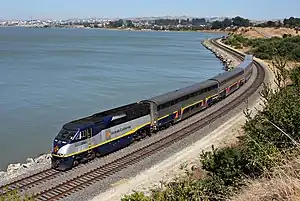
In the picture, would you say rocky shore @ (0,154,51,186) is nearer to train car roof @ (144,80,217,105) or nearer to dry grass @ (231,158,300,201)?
train car roof @ (144,80,217,105)

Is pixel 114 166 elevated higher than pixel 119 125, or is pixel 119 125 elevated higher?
pixel 119 125

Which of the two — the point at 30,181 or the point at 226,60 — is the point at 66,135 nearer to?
the point at 30,181

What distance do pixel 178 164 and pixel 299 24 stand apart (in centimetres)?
17376

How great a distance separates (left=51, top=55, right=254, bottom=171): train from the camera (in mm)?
18469

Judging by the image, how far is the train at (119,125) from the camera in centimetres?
Answer: 1847

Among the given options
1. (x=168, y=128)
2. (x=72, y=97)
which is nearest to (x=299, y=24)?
(x=72, y=97)

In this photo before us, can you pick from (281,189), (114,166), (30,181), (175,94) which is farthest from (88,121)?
(281,189)

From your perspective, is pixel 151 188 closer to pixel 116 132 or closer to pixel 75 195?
pixel 75 195

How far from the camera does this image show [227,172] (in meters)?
13.6

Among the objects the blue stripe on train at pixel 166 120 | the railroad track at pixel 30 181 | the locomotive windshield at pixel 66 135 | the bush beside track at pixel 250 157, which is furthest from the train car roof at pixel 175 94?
the bush beside track at pixel 250 157

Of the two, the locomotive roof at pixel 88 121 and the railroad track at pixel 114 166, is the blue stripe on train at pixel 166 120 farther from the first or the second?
the locomotive roof at pixel 88 121

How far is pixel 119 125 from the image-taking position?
21047 millimetres

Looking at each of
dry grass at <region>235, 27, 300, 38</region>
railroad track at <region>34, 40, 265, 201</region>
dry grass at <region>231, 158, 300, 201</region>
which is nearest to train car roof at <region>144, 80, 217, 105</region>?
railroad track at <region>34, 40, 265, 201</region>

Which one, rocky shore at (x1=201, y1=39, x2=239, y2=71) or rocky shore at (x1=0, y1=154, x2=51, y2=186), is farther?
rocky shore at (x1=201, y1=39, x2=239, y2=71)
